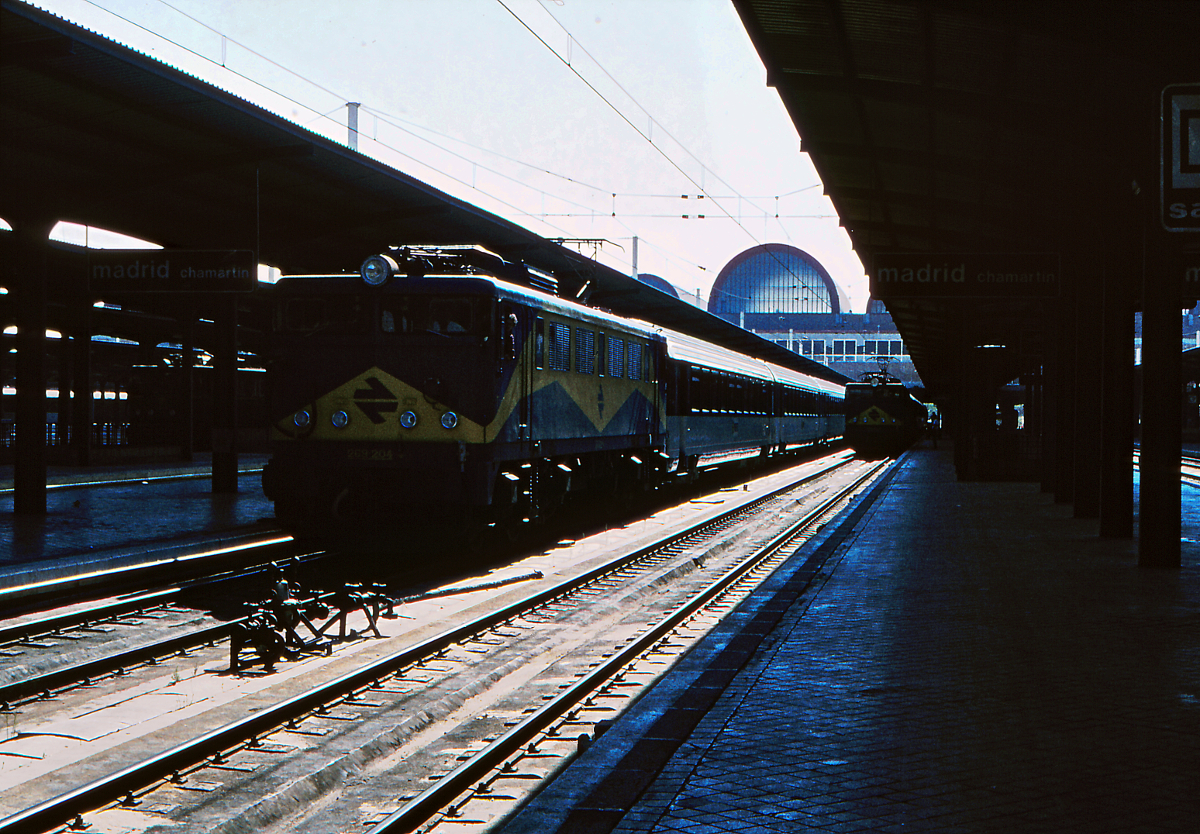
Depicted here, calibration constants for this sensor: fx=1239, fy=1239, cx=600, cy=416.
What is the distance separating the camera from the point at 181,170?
49.0 feet

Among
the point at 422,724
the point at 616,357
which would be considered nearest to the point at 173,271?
the point at 616,357

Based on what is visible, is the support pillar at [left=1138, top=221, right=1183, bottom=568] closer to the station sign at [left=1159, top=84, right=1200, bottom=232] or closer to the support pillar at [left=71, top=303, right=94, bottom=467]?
the station sign at [left=1159, top=84, right=1200, bottom=232]

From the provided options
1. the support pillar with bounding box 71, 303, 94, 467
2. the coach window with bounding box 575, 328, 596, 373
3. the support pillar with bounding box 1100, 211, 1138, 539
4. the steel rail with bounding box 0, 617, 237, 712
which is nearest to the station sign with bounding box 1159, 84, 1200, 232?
the steel rail with bounding box 0, 617, 237, 712

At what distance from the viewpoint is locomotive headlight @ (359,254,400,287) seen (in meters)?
13.2

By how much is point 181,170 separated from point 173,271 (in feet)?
4.19

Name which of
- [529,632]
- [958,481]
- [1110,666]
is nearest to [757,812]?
[1110,666]

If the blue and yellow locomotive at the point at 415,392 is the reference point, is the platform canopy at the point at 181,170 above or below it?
above

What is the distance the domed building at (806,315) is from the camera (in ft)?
383

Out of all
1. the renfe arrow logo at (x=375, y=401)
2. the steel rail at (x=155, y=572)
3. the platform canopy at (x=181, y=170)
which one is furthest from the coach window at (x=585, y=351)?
the steel rail at (x=155, y=572)

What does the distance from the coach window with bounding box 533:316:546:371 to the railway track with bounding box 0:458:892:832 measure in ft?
11.8

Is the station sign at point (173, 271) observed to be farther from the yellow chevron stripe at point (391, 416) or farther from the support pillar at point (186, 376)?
the support pillar at point (186, 376)

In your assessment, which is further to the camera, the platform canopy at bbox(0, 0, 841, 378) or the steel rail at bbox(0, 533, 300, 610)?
the platform canopy at bbox(0, 0, 841, 378)

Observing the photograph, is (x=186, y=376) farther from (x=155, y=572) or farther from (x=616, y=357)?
(x=155, y=572)

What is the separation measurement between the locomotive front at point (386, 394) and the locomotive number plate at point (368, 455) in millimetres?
10
